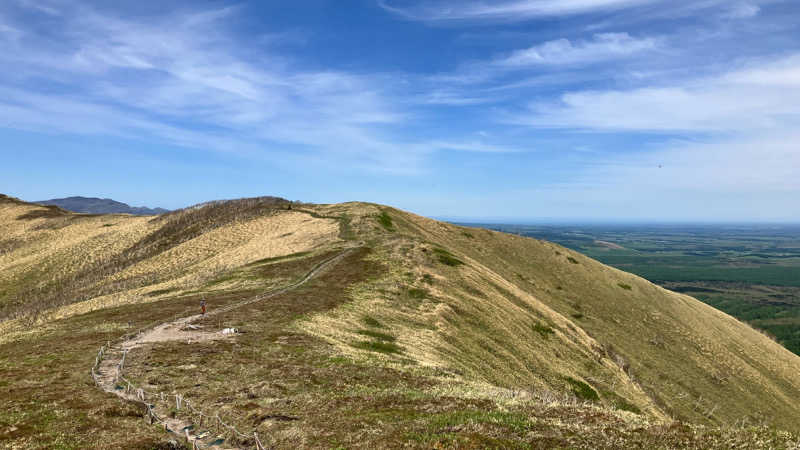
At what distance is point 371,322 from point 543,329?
27461 millimetres

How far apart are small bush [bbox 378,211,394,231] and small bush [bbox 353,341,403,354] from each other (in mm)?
56305

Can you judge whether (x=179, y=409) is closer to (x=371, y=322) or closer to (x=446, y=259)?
(x=371, y=322)

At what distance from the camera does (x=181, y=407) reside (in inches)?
853

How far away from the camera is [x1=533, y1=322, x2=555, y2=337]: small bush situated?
5644 cm

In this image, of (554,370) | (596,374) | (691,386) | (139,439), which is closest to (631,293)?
(691,386)

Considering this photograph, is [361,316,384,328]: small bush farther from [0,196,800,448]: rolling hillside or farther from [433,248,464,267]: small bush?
[433,248,464,267]: small bush

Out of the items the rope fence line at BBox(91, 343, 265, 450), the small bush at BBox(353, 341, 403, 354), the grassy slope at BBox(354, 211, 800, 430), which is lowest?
the grassy slope at BBox(354, 211, 800, 430)

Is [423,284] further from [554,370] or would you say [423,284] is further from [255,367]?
[255,367]

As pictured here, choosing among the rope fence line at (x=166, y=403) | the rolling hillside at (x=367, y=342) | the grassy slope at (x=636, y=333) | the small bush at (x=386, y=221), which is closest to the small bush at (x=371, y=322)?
the rolling hillside at (x=367, y=342)

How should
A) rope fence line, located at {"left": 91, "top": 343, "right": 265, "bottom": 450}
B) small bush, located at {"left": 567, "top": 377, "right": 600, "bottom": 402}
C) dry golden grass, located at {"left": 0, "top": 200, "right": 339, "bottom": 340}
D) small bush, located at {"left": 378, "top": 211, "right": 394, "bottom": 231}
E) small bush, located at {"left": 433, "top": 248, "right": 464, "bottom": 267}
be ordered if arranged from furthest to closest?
small bush, located at {"left": 378, "top": 211, "right": 394, "bottom": 231}
small bush, located at {"left": 433, "top": 248, "right": 464, "bottom": 267}
dry golden grass, located at {"left": 0, "top": 200, "right": 339, "bottom": 340}
small bush, located at {"left": 567, "top": 377, "right": 600, "bottom": 402}
rope fence line, located at {"left": 91, "top": 343, "right": 265, "bottom": 450}

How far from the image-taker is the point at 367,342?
119ft

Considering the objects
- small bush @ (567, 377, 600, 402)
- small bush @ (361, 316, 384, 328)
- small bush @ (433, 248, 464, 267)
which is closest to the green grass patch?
small bush @ (361, 316, 384, 328)

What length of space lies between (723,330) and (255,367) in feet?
335

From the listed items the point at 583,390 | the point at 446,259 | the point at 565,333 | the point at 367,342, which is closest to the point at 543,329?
the point at 565,333
